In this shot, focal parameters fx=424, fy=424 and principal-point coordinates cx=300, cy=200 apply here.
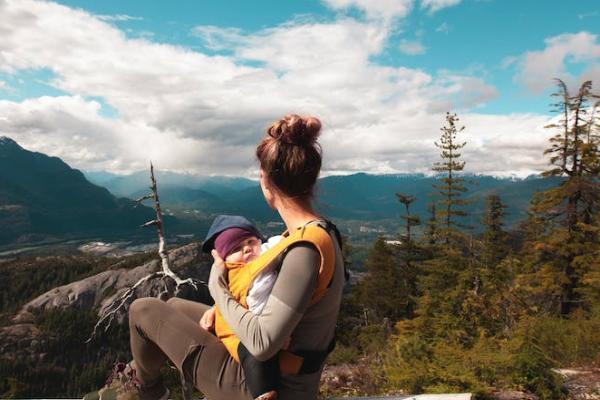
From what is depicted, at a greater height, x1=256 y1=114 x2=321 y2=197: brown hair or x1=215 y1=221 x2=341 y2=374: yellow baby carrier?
x1=256 y1=114 x2=321 y2=197: brown hair

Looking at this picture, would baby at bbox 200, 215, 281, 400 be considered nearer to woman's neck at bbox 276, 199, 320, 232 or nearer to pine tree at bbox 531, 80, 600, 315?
woman's neck at bbox 276, 199, 320, 232

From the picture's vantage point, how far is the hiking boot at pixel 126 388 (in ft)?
10.2

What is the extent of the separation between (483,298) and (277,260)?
536 inches

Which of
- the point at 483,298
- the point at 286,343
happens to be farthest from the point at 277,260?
the point at 483,298

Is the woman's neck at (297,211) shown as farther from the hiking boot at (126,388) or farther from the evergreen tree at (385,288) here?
the evergreen tree at (385,288)

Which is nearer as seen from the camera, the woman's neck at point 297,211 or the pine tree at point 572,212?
the woman's neck at point 297,211

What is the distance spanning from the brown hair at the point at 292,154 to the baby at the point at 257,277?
1.43ft

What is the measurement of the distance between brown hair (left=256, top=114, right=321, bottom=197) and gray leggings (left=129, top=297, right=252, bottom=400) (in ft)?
3.82

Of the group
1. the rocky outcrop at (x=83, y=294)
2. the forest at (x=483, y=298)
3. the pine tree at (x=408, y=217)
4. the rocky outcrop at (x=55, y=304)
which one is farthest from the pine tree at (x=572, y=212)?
the rocky outcrop at (x=83, y=294)

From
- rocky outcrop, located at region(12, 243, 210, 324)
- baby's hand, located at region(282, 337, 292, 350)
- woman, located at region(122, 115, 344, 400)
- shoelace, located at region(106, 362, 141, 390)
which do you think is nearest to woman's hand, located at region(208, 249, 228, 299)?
woman, located at region(122, 115, 344, 400)

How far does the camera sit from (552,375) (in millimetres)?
4570

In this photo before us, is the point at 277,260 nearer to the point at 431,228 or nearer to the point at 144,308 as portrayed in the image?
the point at 144,308

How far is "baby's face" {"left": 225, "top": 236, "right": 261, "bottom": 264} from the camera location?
263 cm

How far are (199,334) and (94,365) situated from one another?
9328 cm
